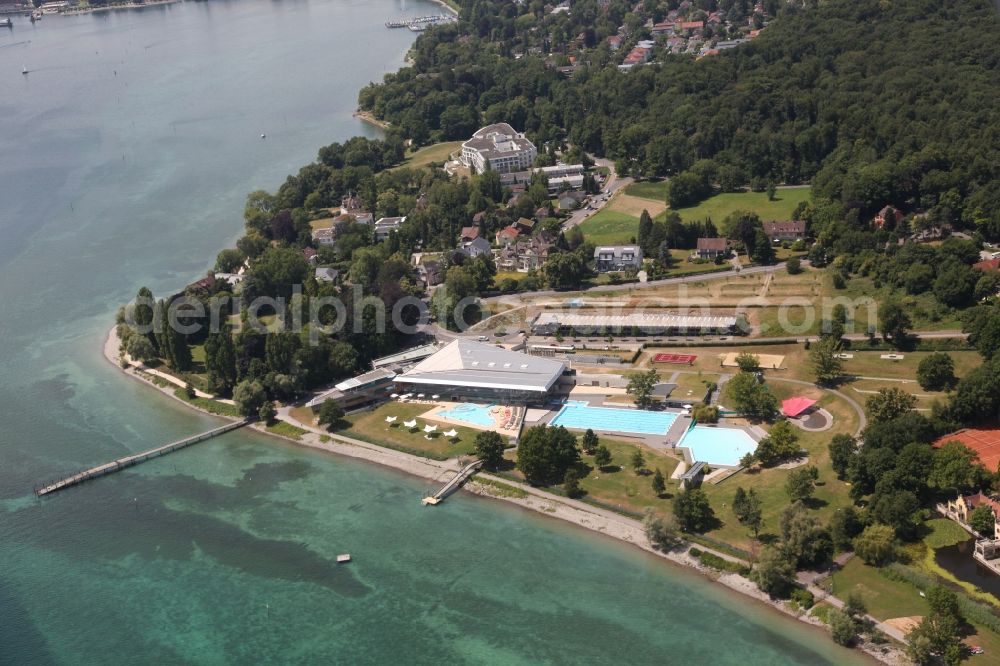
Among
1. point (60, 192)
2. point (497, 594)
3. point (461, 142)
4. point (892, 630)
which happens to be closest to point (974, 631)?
point (892, 630)

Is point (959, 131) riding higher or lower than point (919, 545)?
higher

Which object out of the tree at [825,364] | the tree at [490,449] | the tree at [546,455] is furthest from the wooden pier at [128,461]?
the tree at [825,364]

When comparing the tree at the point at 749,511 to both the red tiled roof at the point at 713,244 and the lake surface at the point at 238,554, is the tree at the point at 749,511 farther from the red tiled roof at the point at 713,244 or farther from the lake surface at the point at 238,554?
the red tiled roof at the point at 713,244

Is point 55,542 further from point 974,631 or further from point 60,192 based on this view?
point 60,192

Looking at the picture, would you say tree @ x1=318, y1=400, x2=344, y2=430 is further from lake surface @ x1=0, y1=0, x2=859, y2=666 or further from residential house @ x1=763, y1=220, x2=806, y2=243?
residential house @ x1=763, y1=220, x2=806, y2=243

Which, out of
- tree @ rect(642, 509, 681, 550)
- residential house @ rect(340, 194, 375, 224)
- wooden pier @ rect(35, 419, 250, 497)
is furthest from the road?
tree @ rect(642, 509, 681, 550)
